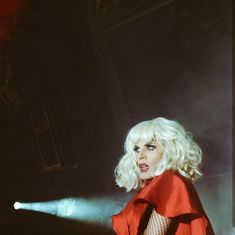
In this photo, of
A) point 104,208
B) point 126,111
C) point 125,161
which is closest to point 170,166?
point 125,161

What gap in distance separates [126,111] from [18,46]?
1.33 meters

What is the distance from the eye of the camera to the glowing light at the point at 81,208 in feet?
10.6

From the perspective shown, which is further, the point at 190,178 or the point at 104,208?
the point at 104,208

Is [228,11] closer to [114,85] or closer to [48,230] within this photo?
[114,85]

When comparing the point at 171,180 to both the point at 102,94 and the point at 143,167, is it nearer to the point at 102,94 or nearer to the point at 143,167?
the point at 143,167

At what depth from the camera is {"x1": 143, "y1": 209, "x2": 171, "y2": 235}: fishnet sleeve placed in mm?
1460

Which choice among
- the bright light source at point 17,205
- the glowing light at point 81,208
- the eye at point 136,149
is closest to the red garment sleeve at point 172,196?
the eye at point 136,149

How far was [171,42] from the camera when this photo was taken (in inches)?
101

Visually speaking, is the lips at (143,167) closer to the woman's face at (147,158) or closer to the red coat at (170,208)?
the woman's face at (147,158)

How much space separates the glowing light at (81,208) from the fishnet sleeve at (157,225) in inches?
64.2

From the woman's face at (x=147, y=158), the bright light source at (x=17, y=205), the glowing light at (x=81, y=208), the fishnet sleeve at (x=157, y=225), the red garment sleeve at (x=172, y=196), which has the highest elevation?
the woman's face at (x=147, y=158)

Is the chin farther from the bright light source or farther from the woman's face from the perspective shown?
the bright light source

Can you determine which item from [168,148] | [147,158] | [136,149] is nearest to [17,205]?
[136,149]

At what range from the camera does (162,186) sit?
1565 mm
